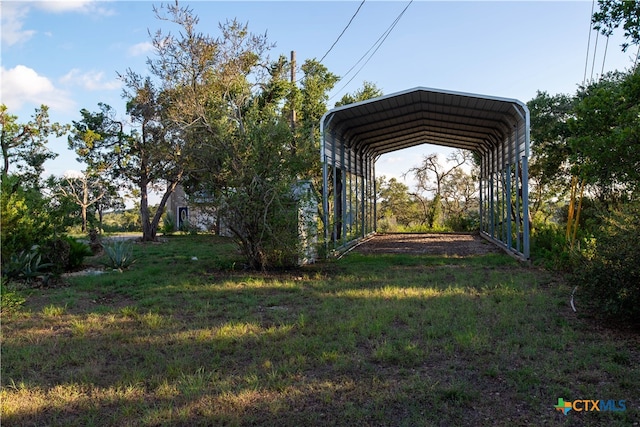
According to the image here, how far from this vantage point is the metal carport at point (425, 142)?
11445 millimetres

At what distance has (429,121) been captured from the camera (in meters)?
15.5

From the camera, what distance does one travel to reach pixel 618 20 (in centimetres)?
579

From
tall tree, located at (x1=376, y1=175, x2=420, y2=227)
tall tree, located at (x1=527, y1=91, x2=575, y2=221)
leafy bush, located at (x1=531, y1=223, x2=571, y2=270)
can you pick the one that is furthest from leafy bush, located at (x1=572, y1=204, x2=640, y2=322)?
tall tree, located at (x1=376, y1=175, x2=420, y2=227)

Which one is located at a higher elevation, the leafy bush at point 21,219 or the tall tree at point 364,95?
the tall tree at point 364,95

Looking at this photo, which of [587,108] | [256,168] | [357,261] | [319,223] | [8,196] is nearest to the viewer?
[587,108]

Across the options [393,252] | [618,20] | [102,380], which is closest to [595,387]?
[102,380]

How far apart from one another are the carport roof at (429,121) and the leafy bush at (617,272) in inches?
217

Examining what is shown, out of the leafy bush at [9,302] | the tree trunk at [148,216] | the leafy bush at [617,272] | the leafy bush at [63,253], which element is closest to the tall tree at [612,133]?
the leafy bush at [617,272]

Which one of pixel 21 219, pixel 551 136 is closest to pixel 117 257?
pixel 21 219

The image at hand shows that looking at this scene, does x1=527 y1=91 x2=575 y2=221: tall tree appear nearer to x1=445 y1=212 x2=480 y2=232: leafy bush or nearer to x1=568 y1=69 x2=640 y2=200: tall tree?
x1=568 y1=69 x2=640 y2=200: tall tree

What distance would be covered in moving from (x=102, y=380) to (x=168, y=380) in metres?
0.56

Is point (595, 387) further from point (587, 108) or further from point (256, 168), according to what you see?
point (256, 168)

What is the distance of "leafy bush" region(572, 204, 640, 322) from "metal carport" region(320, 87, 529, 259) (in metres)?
5.29

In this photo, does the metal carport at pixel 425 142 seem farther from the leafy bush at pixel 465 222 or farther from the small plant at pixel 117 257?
the small plant at pixel 117 257
